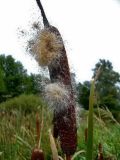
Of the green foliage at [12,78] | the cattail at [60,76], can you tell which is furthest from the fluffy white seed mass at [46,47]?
the green foliage at [12,78]

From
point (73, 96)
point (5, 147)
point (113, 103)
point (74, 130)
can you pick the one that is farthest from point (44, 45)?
point (113, 103)

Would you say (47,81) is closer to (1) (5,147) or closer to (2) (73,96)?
(2) (73,96)

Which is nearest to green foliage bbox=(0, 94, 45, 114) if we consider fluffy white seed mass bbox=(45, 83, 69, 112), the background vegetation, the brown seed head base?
the background vegetation

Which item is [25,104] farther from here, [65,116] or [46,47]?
[65,116]

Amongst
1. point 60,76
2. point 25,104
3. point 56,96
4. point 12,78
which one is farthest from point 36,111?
point 12,78

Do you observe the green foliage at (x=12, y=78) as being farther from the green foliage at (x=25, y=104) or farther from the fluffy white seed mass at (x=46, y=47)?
the fluffy white seed mass at (x=46, y=47)

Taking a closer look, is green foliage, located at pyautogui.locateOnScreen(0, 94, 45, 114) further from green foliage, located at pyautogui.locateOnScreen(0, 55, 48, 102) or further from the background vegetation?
green foliage, located at pyautogui.locateOnScreen(0, 55, 48, 102)

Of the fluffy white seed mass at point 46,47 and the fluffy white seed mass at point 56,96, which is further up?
the fluffy white seed mass at point 46,47
